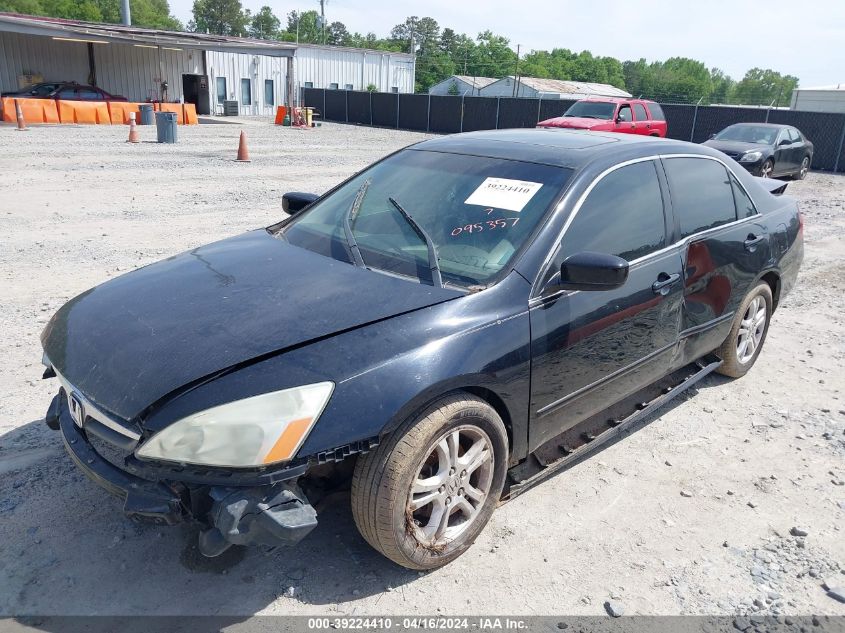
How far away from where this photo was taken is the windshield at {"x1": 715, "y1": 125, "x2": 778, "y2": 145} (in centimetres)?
1634

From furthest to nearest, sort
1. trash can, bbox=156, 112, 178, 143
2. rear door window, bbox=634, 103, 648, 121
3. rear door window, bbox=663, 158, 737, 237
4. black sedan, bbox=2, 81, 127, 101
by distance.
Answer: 1. black sedan, bbox=2, 81, 127, 101
2. trash can, bbox=156, 112, 178, 143
3. rear door window, bbox=634, 103, 648, 121
4. rear door window, bbox=663, 158, 737, 237

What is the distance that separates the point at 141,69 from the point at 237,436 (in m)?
39.6

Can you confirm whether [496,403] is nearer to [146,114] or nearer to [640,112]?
[640,112]

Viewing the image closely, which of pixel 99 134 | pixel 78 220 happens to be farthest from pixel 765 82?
pixel 78 220

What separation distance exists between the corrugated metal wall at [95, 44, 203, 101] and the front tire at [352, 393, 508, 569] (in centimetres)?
3838

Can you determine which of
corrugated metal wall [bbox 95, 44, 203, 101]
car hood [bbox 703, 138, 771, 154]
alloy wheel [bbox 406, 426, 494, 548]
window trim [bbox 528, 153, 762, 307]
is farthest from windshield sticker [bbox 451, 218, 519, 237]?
corrugated metal wall [bbox 95, 44, 203, 101]

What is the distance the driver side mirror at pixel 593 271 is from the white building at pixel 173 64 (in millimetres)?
30392

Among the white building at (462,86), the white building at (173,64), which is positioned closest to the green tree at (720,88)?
the white building at (462,86)

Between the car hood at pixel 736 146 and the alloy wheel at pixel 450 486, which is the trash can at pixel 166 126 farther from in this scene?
the alloy wheel at pixel 450 486

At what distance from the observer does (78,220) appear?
899 centimetres

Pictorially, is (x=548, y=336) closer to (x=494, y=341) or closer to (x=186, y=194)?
(x=494, y=341)

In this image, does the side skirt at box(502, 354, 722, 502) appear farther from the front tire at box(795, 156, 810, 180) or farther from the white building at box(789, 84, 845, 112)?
the white building at box(789, 84, 845, 112)

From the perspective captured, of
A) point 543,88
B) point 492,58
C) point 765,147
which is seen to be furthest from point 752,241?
point 492,58

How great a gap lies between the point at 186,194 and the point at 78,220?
2.61 m
